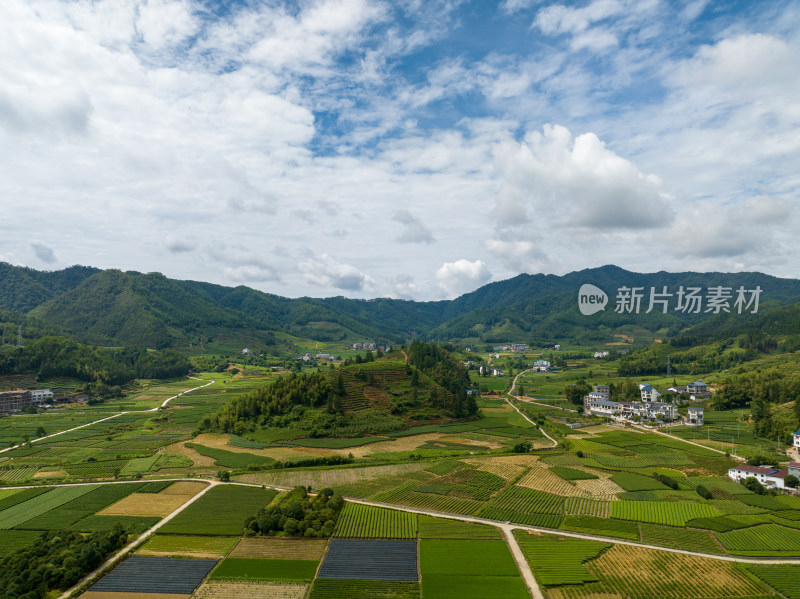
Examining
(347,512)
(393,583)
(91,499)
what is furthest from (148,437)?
(393,583)

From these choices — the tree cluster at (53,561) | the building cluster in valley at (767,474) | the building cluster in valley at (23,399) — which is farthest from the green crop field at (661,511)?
the building cluster in valley at (23,399)

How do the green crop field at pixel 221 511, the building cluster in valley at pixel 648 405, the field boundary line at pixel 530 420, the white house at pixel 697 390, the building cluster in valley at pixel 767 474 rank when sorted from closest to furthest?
1. the green crop field at pixel 221 511
2. the building cluster in valley at pixel 767 474
3. the field boundary line at pixel 530 420
4. the building cluster in valley at pixel 648 405
5. the white house at pixel 697 390

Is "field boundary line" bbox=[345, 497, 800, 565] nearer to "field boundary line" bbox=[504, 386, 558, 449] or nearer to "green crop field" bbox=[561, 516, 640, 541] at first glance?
"green crop field" bbox=[561, 516, 640, 541]

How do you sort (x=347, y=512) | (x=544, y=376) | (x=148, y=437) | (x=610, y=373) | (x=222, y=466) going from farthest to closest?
(x=544, y=376) < (x=610, y=373) < (x=148, y=437) < (x=222, y=466) < (x=347, y=512)

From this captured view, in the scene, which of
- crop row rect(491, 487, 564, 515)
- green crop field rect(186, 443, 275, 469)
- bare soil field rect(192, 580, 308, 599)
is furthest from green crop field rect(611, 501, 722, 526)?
green crop field rect(186, 443, 275, 469)

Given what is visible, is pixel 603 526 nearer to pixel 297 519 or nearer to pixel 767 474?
pixel 767 474

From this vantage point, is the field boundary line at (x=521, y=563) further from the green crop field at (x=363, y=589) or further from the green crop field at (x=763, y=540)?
the green crop field at (x=763, y=540)

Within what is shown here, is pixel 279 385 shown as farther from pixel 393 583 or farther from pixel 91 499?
pixel 393 583

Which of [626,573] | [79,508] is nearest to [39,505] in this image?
[79,508]
